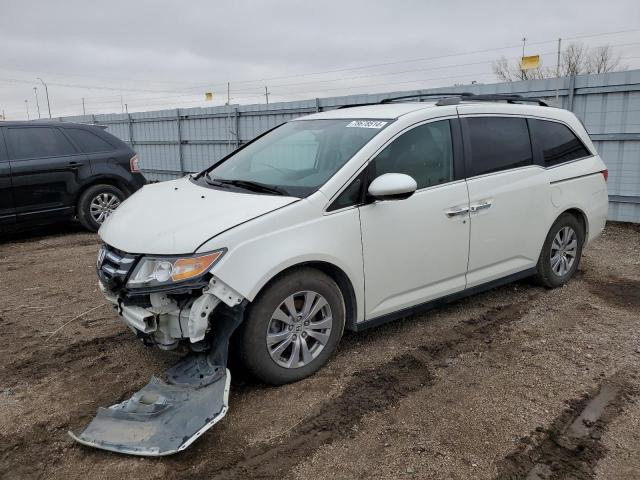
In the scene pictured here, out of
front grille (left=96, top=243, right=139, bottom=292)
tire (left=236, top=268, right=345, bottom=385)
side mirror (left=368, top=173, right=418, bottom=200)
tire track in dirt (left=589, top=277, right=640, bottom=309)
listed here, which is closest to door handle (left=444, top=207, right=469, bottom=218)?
side mirror (left=368, top=173, right=418, bottom=200)

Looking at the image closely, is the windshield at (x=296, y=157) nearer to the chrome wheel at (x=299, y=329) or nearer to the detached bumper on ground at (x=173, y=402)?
the chrome wheel at (x=299, y=329)

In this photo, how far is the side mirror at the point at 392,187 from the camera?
11.3 ft

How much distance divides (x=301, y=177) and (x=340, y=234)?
553 millimetres

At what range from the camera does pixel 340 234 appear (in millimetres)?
3432

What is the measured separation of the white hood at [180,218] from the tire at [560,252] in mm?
2791

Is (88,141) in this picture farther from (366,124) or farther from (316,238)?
(316,238)

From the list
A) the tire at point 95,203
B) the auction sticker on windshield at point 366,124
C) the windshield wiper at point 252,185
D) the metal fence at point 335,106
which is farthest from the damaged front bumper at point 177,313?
the tire at point 95,203

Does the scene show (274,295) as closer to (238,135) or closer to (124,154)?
(124,154)

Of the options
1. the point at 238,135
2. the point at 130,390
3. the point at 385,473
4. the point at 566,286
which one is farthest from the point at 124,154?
the point at 385,473

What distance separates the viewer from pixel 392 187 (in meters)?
3.45

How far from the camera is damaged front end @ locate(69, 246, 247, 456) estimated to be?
109 inches

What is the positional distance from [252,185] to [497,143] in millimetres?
2090

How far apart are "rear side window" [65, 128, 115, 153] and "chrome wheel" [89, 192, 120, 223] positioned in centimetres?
70

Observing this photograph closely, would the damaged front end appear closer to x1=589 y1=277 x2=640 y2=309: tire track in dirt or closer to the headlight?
the headlight
